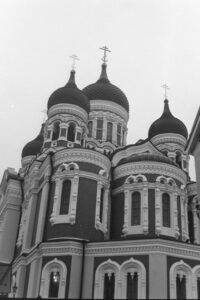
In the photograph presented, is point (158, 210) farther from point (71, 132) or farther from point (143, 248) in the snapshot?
point (71, 132)

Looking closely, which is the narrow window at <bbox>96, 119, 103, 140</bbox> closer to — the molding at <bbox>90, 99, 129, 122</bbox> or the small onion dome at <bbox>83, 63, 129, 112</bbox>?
the molding at <bbox>90, 99, 129, 122</bbox>

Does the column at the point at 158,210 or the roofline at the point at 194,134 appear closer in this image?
the roofline at the point at 194,134

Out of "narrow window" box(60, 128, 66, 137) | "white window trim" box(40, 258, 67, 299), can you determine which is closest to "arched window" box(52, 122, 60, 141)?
"narrow window" box(60, 128, 66, 137)

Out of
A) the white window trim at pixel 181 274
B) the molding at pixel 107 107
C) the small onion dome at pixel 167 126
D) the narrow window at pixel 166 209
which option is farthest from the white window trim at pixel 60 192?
the small onion dome at pixel 167 126

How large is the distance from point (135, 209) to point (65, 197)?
3.89 metres

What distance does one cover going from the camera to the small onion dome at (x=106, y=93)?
33.6 m

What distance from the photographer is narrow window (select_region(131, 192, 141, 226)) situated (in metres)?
23.1

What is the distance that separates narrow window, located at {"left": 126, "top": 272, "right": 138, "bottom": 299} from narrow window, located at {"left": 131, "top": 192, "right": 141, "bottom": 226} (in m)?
3.47

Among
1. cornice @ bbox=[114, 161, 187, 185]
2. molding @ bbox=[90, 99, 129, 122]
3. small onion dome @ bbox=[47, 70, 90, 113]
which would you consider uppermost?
molding @ bbox=[90, 99, 129, 122]

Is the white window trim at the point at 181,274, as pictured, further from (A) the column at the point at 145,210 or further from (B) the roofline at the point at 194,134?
(B) the roofline at the point at 194,134

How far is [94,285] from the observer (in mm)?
20438

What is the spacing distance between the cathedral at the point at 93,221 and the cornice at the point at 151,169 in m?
0.06

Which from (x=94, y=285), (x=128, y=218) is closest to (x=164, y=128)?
(x=128, y=218)

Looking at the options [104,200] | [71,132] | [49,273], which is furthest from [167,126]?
[49,273]
